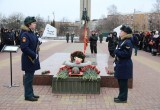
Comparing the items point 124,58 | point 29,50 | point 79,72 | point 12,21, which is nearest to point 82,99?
point 79,72

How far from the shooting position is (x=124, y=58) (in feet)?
22.3

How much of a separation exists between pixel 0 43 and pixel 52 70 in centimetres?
1418

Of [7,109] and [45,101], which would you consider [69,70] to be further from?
[7,109]

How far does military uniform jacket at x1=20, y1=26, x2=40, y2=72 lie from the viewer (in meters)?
6.82

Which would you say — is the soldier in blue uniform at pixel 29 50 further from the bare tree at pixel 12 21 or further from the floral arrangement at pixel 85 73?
the bare tree at pixel 12 21

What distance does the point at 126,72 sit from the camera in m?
6.81

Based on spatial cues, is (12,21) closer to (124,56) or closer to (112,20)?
(112,20)

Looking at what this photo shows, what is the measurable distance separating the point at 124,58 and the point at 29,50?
6.56 ft

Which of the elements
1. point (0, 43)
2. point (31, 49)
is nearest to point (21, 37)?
point (31, 49)

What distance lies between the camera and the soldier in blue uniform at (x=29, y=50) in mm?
6828

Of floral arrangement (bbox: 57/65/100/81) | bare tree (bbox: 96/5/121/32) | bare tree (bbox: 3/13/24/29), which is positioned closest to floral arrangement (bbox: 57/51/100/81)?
floral arrangement (bbox: 57/65/100/81)

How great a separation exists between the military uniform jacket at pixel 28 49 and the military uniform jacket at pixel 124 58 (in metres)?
1.77

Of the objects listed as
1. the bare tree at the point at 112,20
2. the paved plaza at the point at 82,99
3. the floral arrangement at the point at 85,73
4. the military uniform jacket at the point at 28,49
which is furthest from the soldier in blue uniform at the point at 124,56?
the bare tree at the point at 112,20

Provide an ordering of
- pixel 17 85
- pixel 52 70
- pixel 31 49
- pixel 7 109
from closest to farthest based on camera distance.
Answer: pixel 7 109, pixel 31 49, pixel 17 85, pixel 52 70
